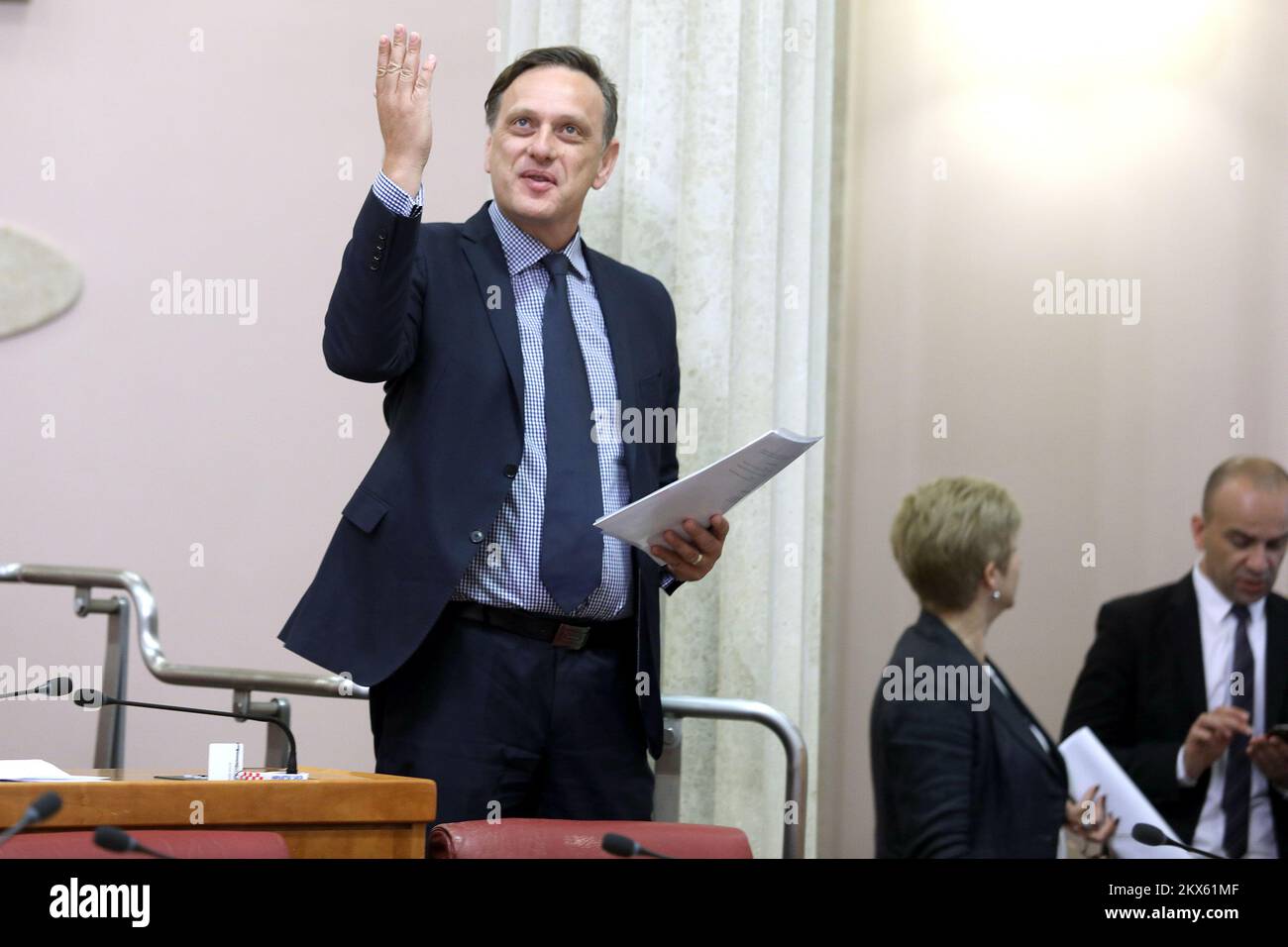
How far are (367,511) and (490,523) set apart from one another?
0.19 m

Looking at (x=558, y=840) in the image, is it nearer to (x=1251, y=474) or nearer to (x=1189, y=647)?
(x=1189, y=647)

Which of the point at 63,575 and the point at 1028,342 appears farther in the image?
the point at 1028,342

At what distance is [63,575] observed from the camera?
2.95 meters

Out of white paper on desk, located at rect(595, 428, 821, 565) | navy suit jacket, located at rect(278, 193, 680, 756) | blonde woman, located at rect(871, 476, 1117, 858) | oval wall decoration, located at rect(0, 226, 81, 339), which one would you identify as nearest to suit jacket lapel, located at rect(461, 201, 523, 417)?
navy suit jacket, located at rect(278, 193, 680, 756)

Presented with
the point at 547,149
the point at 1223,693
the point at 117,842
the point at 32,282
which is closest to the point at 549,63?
the point at 547,149

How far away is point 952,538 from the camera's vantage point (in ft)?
7.08

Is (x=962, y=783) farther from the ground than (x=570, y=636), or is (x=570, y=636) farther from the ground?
(x=570, y=636)

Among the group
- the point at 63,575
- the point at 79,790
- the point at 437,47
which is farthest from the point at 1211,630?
the point at 437,47

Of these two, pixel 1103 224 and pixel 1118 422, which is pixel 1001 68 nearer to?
pixel 1103 224

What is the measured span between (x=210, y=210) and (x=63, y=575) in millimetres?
1460

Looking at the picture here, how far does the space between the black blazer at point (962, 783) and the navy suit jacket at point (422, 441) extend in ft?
1.73

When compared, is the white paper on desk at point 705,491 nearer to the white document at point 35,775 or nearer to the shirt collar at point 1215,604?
the white document at point 35,775

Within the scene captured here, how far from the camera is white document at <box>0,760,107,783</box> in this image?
1.47 m

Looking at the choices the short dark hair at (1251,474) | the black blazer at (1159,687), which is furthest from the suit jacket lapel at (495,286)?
the short dark hair at (1251,474)
